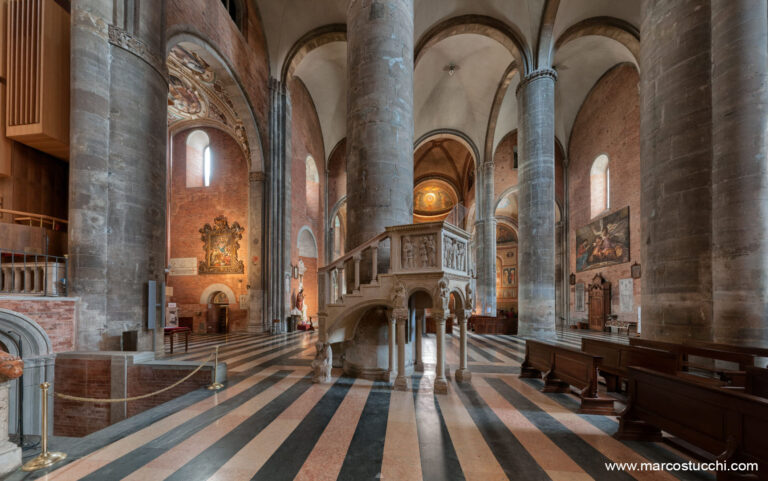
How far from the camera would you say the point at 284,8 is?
15.2 meters

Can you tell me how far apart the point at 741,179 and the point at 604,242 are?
1471 cm

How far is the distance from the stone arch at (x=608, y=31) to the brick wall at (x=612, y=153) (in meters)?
1.91

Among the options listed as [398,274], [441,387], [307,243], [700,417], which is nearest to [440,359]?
[441,387]

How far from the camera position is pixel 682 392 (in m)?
3.29

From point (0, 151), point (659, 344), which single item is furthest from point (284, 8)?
point (659, 344)

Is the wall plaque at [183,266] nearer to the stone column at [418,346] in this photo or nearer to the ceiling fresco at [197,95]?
the ceiling fresco at [197,95]

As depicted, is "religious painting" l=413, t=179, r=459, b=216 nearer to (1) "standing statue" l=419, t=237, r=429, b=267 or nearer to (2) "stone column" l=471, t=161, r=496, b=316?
(2) "stone column" l=471, t=161, r=496, b=316

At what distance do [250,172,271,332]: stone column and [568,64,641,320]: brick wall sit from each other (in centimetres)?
1574

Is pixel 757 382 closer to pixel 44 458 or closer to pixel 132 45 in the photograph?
pixel 44 458

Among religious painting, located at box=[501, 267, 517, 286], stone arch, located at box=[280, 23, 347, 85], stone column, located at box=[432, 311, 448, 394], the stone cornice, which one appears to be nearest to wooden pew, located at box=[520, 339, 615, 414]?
stone column, located at box=[432, 311, 448, 394]

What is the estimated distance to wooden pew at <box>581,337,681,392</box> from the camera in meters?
4.64

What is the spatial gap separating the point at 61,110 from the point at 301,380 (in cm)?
804

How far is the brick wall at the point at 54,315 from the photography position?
20.9 ft

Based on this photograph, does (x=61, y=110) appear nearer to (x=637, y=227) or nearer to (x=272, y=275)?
(x=272, y=275)
